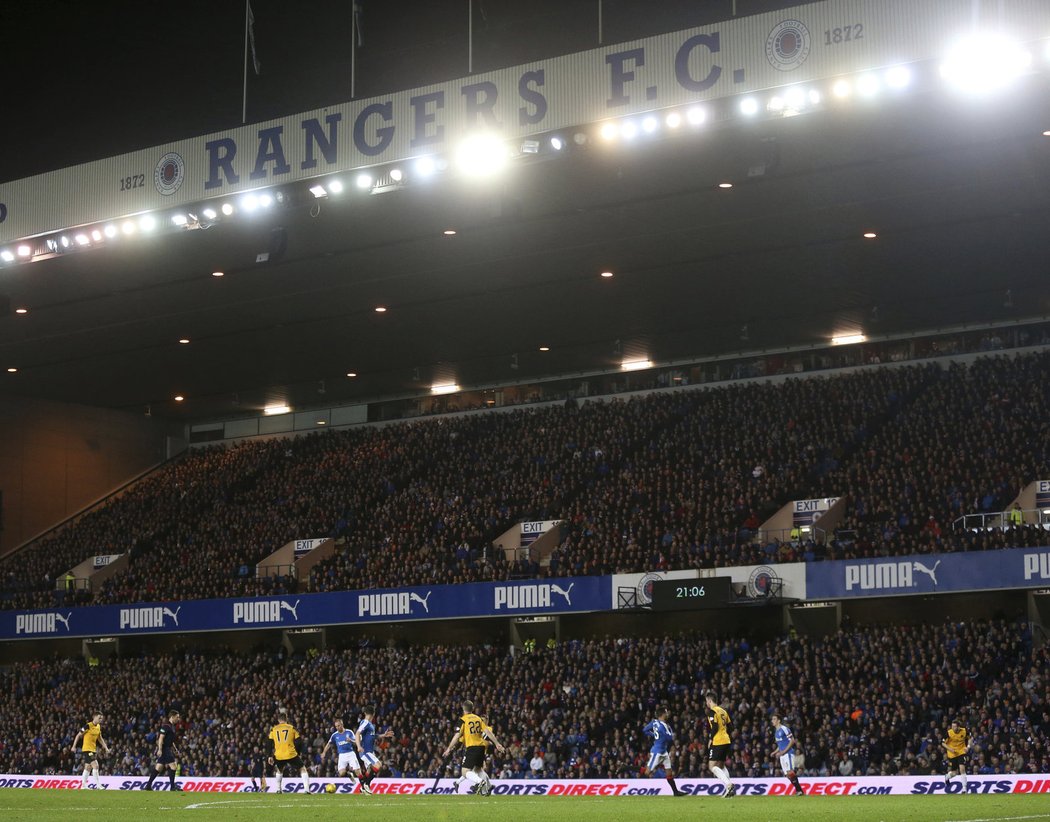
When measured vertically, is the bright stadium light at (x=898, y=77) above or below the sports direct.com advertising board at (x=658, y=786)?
above

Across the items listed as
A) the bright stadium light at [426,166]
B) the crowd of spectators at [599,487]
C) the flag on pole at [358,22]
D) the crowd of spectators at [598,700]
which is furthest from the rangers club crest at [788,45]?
the crowd of spectators at [598,700]

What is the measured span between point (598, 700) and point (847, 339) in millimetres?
18131

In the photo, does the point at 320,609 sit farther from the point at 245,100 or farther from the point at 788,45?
A: the point at 788,45

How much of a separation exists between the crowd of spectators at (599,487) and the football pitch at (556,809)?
14.7 m

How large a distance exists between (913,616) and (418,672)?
16.0 metres

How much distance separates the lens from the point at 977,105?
1150 inches

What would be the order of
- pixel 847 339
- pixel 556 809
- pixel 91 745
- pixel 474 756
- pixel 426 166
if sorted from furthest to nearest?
pixel 847 339, pixel 91 745, pixel 426 166, pixel 474 756, pixel 556 809

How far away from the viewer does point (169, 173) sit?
33.4 m

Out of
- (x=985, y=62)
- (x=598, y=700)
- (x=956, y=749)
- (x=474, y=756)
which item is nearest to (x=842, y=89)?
(x=985, y=62)

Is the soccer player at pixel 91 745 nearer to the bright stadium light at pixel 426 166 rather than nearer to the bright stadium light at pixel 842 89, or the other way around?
the bright stadium light at pixel 426 166

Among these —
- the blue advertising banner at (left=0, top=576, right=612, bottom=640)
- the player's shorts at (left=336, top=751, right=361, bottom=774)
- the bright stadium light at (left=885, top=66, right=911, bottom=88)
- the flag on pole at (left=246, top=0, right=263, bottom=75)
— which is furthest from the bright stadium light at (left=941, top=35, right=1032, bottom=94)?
the blue advertising banner at (left=0, top=576, right=612, bottom=640)

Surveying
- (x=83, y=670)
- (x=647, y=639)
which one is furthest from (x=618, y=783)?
(x=83, y=670)

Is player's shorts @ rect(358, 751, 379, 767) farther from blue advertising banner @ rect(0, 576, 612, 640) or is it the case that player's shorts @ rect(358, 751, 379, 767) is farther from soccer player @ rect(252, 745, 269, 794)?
blue advertising banner @ rect(0, 576, 612, 640)

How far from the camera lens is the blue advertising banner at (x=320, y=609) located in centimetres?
4466
